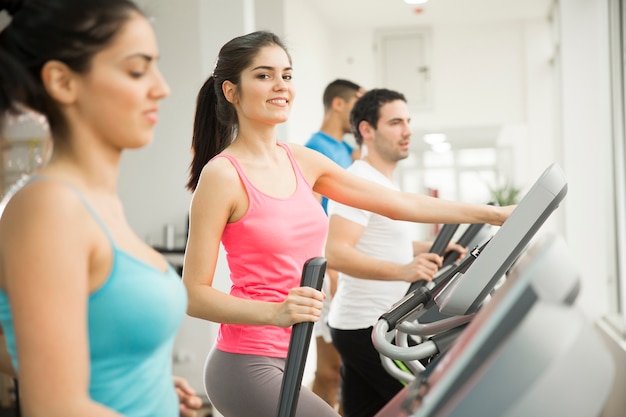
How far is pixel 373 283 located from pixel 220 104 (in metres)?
0.98

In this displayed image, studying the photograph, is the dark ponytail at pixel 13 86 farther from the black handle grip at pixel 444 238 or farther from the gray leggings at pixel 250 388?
the black handle grip at pixel 444 238

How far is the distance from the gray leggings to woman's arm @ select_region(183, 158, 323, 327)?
0.14m

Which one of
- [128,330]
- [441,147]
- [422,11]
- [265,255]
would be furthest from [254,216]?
[441,147]

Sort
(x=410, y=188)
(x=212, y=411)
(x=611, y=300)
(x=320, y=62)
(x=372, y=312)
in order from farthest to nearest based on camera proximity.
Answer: (x=410, y=188)
(x=320, y=62)
(x=611, y=300)
(x=212, y=411)
(x=372, y=312)

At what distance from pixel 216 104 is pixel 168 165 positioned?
13.1 ft

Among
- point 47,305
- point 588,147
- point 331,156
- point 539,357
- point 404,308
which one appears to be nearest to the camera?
point 539,357

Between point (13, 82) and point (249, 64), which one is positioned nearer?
point (13, 82)

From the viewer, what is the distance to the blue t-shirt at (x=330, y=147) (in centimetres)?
376

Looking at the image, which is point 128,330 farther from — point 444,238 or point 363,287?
point 363,287

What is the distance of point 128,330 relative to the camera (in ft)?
3.10

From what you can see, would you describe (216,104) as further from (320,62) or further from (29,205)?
(320,62)

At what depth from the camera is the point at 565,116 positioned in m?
5.84

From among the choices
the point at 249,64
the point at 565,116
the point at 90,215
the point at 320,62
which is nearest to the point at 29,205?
the point at 90,215

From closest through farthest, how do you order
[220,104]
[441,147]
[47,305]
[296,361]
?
1. [47,305]
2. [296,361]
3. [220,104]
4. [441,147]
